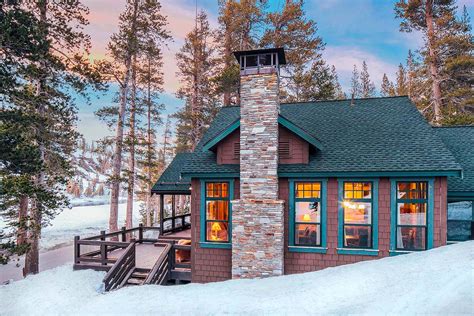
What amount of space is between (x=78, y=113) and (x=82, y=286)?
895 centimetres

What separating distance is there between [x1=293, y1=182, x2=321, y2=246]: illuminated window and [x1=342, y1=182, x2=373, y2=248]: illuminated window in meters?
0.77

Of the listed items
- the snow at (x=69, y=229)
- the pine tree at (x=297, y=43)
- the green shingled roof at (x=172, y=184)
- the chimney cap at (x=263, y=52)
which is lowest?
the snow at (x=69, y=229)

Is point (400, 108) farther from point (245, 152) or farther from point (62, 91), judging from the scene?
point (62, 91)

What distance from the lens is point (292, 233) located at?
354 inches

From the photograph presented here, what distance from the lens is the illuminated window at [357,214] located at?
860cm

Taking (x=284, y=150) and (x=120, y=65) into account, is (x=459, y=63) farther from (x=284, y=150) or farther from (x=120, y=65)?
(x=120, y=65)

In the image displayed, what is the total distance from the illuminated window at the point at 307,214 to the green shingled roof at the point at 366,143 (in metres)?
0.61

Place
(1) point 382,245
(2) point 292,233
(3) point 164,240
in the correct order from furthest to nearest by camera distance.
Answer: (3) point 164,240
(2) point 292,233
(1) point 382,245

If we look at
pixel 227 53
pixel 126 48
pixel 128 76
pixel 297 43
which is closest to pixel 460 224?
pixel 297 43

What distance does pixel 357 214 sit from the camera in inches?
342

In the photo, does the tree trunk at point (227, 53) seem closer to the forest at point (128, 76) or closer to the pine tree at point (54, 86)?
the forest at point (128, 76)

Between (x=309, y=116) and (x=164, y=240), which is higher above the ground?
(x=309, y=116)

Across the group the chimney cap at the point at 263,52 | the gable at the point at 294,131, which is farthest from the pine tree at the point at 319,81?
the gable at the point at 294,131

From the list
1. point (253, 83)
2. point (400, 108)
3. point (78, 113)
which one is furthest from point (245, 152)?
point (78, 113)
